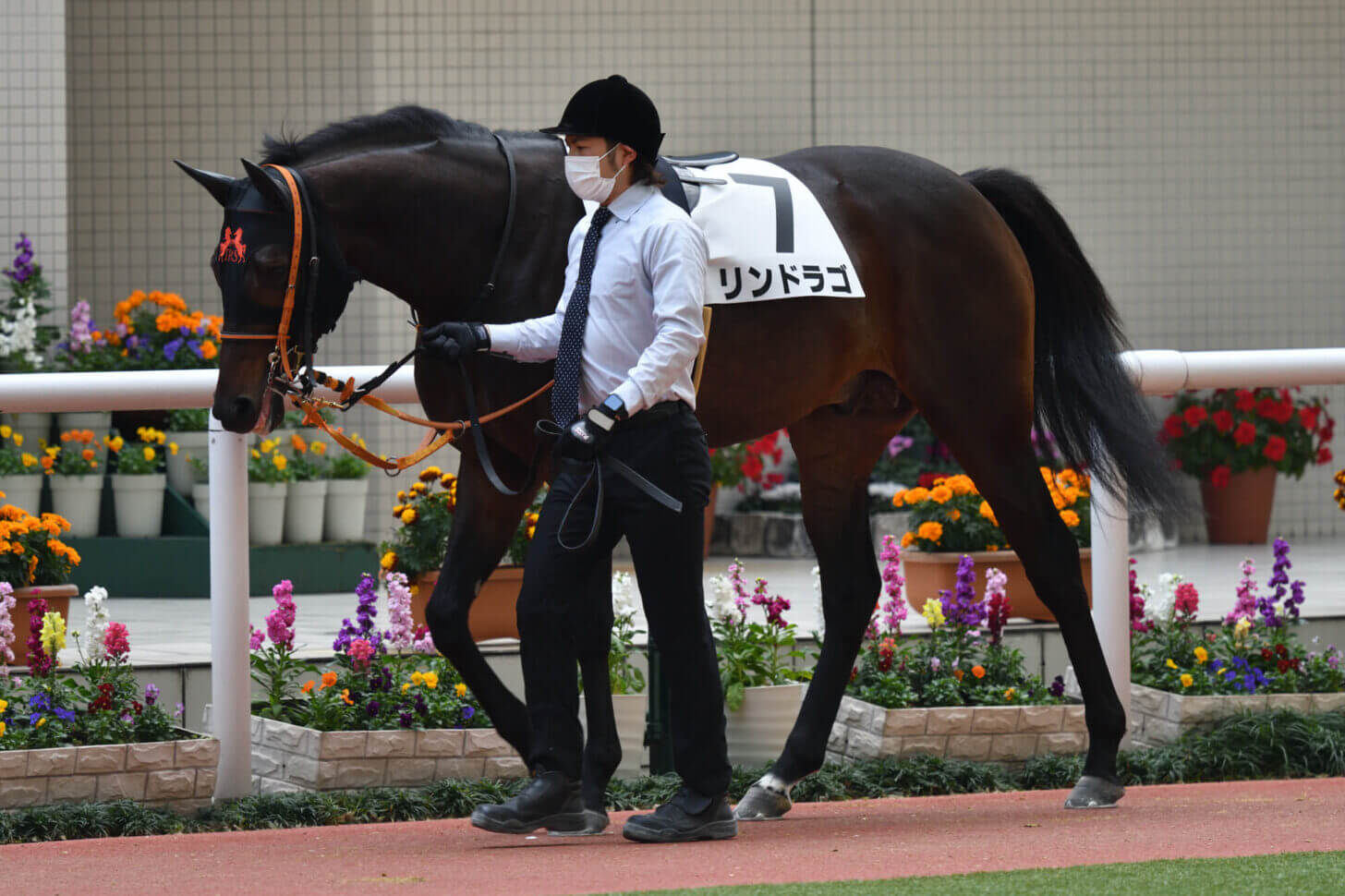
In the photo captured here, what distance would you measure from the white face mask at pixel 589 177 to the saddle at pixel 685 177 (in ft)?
0.64

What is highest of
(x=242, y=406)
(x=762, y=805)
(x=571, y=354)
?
(x=571, y=354)

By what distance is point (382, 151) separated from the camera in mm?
4023

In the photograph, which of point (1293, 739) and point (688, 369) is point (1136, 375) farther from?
point (688, 369)

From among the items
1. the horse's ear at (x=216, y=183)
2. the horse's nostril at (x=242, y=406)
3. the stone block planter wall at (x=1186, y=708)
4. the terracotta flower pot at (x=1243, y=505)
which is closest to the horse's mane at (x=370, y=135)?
the horse's ear at (x=216, y=183)

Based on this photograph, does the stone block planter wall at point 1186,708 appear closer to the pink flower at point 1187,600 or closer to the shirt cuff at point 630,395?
the pink flower at point 1187,600

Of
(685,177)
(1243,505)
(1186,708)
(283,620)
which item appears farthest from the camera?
(1243,505)

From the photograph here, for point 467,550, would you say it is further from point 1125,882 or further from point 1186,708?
point 1186,708

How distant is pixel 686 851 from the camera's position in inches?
149

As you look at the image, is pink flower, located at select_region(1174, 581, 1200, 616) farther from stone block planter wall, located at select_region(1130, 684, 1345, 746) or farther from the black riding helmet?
the black riding helmet

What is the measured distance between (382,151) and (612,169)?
0.54m

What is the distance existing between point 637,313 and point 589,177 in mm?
280

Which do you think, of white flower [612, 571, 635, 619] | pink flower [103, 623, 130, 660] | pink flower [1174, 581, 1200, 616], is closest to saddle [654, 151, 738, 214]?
white flower [612, 571, 635, 619]

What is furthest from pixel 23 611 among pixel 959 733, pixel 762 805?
pixel 959 733

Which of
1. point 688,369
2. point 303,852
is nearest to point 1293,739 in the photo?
point 688,369
